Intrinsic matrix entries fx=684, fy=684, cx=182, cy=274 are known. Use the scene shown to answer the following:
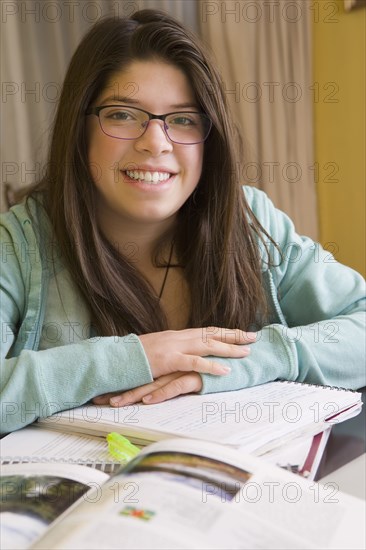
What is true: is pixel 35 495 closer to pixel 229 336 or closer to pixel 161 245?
pixel 229 336

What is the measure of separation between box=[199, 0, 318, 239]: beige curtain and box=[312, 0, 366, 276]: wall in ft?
0.14

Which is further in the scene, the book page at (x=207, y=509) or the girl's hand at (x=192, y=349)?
the girl's hand at (x=192, y=349)

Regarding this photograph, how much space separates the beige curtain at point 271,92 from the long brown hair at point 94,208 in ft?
4.34

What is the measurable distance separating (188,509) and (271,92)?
7.81 ft

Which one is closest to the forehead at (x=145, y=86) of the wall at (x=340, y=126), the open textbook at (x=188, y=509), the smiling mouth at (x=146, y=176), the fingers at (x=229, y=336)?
the smiling mouth at (x=146, y=176)

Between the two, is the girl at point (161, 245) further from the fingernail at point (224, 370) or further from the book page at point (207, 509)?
the book page at point (207, 509)

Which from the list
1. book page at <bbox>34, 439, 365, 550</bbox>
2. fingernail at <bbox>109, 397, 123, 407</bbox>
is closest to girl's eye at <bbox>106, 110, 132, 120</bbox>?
fingernail at <bbox>109, 397, 123, 407</bbox>

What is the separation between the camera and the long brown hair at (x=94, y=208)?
1202 millimetres

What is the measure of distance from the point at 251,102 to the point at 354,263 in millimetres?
753

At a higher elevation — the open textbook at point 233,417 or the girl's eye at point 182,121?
the girl's eye at point 182,121

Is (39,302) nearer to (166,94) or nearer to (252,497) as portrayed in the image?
(166,94)

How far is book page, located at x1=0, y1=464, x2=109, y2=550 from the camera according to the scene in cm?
53

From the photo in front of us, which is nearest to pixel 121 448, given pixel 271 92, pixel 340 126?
pixel 340 126

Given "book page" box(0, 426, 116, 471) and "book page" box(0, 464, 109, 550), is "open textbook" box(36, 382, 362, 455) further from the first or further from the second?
"book page" box(0, 464, 109, 550)
